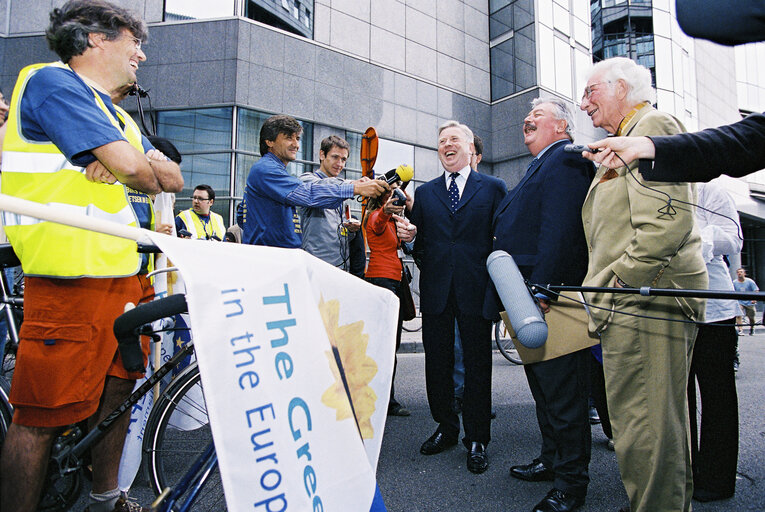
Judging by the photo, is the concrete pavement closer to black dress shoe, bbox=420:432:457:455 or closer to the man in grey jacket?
black dress shoe, bbox=420:432:457:455

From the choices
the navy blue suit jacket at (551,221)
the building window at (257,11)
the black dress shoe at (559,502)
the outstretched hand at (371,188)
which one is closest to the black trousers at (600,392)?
the navy blue suit jacket at (551,221)

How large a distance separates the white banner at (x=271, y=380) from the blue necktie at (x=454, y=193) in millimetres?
2067

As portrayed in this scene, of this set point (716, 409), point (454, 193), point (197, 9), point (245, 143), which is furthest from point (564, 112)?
point (197, 9)

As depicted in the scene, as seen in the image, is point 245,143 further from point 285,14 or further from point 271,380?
point 271,380

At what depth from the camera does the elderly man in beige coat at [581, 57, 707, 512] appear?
1.79m

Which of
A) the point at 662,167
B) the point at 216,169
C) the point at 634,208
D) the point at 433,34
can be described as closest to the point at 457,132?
the point at 634,208

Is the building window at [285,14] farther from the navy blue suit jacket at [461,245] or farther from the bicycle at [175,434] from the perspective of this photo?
the bicycle at [175,434]

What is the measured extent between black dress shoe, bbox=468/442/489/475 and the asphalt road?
37 millimetres

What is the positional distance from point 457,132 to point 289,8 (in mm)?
9368

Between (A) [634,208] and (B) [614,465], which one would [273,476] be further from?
(B) [614,465]

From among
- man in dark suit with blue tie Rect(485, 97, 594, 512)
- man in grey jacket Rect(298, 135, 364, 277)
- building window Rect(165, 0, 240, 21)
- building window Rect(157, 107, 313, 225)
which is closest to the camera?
man in dark suit with blue tie Rect(485, 97, 594, 512)

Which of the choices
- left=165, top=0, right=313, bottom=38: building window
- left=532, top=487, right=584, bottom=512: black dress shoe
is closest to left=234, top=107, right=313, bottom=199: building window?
left=165, top=0, right=313, bottom=38: building window

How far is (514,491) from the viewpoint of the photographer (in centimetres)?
244

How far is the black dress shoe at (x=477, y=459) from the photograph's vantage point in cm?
266
